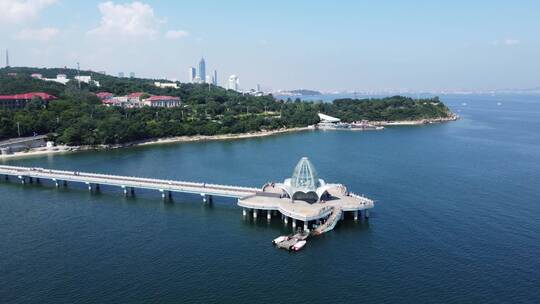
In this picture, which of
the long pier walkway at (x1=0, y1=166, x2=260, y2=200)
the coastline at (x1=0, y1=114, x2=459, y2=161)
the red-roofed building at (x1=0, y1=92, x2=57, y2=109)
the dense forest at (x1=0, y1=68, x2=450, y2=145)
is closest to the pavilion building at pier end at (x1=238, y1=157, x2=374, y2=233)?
the long pier walkway at (x1=0, y1=166, x2=260, y2=200)

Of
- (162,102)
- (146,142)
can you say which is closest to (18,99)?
(162,102)

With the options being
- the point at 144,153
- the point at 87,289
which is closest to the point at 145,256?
the point at 87,289

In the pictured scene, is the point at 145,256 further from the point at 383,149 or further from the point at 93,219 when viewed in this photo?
the point at 383,149

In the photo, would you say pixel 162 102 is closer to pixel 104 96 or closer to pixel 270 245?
pixel 104 96

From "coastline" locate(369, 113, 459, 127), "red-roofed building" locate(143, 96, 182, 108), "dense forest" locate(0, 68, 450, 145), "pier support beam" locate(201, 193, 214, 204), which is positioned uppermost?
"red-roofed building" locate(143, 96, 182, 108)

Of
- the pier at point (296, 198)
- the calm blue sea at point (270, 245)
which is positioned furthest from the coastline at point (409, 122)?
the pier at point (296, 198)

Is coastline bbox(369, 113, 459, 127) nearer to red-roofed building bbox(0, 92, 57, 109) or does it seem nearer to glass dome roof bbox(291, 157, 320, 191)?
red-roofed building bbox(0, 92, 57, 109)
